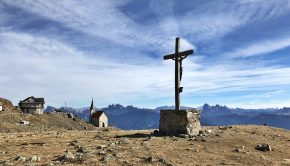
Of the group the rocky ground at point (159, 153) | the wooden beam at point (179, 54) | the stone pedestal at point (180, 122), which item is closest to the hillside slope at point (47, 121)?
the wooden beam at point (179, 54)

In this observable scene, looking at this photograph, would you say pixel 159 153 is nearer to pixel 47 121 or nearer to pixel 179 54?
pixel 179 54

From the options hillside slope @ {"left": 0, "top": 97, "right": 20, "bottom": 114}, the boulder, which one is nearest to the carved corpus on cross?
the boulder

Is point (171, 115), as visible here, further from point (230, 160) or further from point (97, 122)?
point (97, 122)

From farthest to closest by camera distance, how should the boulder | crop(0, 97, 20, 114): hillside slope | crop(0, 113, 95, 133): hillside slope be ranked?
crop(0, 97, 20, 114): hillside slope < crop(0, 113, 95, 133): hillside slope < the boulder

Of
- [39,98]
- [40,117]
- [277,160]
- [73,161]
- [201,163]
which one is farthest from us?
[39,98]

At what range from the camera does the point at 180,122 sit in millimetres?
29391

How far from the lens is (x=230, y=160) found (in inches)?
802

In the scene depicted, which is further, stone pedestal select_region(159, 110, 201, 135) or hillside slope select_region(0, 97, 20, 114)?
hillside slope select_region(0, 97, 20, 114)

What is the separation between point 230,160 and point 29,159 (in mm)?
11146

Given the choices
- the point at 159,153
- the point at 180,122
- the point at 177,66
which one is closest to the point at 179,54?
the point at 177,66

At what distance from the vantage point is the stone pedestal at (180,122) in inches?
1150

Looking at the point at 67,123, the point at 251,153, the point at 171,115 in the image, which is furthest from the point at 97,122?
the point at 251,153

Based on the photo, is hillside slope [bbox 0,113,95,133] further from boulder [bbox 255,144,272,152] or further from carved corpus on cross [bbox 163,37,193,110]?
boulder [bbox 255,144,272,152]

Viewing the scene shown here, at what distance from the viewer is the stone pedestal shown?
29219mm
